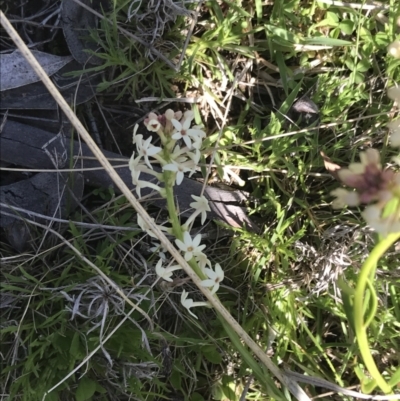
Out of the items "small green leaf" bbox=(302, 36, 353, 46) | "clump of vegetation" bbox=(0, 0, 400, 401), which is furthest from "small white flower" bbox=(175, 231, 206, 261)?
"small green leaf" bbox=(302, 36, 353, 46)

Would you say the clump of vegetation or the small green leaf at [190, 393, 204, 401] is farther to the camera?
the small green leaf at [190, 393, 204, 401]

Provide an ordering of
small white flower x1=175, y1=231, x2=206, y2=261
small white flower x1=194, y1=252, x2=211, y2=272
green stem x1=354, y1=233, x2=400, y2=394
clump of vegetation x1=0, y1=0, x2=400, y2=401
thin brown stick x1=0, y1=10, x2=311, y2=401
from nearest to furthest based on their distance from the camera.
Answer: green stem x1=354, y1=233, x2=400, y2=394 < thin brown stick x1=0, y1=10, x2=311, y2=401 < small white flower x1=175, y1=231, x2=206, y2=261 < small white flower x1=194, y1=252, x2=211, y2=272 < clump of vegetation x1=0, y1=0, x2=400, y2=401

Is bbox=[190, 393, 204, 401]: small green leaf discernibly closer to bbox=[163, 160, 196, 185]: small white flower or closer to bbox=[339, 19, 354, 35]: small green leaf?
bbox=[163, 160, 196, 185]: small white flower

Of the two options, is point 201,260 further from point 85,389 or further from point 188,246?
point 85,389

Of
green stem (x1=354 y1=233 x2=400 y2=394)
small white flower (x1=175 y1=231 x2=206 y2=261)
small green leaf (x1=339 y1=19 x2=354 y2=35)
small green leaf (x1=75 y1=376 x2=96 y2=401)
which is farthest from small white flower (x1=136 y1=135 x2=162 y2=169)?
small green leaf (x1=339 y1=19 x2=354 y2=35)

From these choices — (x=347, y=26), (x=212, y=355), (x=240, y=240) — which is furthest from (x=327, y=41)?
(x=212, y=355)

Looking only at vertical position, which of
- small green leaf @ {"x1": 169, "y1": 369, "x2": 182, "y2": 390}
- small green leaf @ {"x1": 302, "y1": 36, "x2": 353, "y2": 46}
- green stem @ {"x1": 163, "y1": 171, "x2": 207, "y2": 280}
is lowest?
small green leaf @ {"x1": 169, "y1": 369, "x2": 182, "y2": 390}

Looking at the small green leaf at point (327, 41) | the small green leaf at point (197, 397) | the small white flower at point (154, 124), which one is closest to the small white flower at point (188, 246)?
the small white flower at point (154, 124)

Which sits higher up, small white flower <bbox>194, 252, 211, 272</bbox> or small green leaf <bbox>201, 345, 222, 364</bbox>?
small white flower <bbox>194, 252, 211, 272</bbox>

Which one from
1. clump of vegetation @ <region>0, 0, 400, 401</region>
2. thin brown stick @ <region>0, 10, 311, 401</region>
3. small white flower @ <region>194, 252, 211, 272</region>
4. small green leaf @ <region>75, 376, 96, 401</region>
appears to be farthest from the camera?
clump of vegetation @ <region>0, 0, 400, 401</region>

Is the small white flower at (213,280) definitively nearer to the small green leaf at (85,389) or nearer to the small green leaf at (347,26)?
the small green leaf at (85,389)
